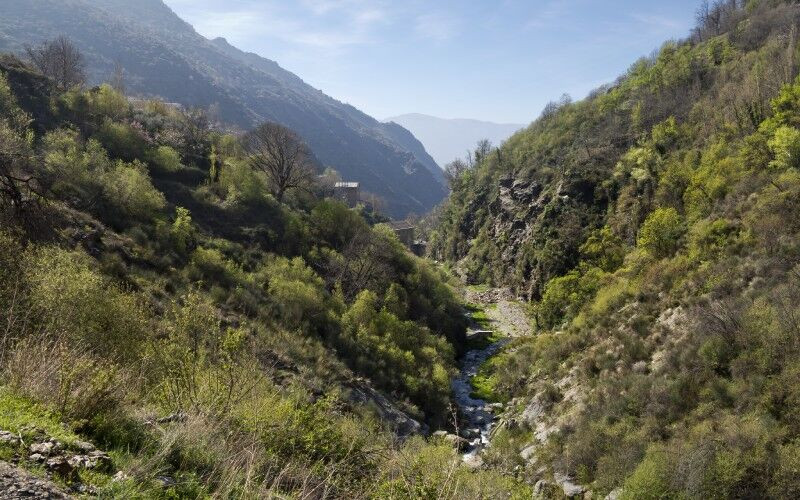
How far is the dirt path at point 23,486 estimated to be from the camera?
3.49 m

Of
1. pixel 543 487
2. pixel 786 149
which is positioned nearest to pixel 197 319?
pixel 543 487

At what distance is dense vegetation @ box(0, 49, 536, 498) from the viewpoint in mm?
5543

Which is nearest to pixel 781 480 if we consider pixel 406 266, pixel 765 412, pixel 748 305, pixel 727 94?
pixel 765 412

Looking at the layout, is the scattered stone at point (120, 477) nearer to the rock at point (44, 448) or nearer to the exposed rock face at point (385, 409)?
the rock at point (44, 448)

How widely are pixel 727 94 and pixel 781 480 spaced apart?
1675 inches

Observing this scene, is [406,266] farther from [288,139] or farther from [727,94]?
[727,94]

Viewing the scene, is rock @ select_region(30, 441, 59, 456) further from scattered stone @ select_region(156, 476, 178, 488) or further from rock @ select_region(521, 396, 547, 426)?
rock @ select_region(521, 396, 547, 426)

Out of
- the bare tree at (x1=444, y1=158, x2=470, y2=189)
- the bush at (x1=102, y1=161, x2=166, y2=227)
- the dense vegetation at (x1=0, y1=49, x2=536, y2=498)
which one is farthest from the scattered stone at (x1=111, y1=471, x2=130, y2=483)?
the bare tree at (x1=444, y1=158, x2=470, y2=189)

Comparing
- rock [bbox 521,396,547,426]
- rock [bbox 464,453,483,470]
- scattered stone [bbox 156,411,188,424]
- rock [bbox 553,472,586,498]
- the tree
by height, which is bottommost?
rock [bbox 464,453,483,470]

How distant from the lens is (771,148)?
28.6 m

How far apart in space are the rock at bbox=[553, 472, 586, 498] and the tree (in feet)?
120

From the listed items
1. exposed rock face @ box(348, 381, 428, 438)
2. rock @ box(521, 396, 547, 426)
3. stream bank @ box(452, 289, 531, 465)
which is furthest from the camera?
stream bank @ box(452, 289, 531, 465)

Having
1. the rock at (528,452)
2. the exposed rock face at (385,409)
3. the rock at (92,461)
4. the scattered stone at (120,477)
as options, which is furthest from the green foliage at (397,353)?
the scattered stone at (120,477)

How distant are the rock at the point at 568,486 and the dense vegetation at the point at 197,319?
4.35 metres
